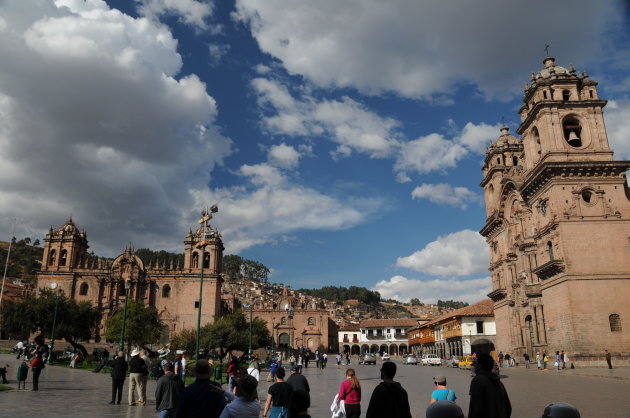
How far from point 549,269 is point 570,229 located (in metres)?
3.16

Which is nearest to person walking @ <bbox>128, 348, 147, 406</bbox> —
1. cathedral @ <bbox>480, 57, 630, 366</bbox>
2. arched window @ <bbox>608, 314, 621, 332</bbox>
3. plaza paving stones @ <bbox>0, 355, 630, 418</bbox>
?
plaza paving stones @ <bbox>0, 355, 630, 418</bbox>

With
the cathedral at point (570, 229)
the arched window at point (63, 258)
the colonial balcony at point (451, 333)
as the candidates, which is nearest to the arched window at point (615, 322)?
the cathedral at point (570, 229)

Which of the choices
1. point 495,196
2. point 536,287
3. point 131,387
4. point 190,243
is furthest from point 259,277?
point 131,387

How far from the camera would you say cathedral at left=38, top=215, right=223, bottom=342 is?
2430 inches

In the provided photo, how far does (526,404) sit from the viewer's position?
1467 centimetres

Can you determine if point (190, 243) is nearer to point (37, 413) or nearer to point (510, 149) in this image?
point (510, 149)

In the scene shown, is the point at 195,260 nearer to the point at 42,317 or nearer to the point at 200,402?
the point at 42,317

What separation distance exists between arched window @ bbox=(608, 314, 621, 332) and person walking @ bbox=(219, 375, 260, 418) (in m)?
32.5

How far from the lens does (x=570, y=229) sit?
32.8 meters

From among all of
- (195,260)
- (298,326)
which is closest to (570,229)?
(195,260)

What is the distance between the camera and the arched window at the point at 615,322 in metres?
31.0

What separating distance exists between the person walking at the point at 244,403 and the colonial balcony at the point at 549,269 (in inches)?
1251

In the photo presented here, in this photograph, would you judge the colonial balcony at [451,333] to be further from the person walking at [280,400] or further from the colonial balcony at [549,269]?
the person walking at [280,400]

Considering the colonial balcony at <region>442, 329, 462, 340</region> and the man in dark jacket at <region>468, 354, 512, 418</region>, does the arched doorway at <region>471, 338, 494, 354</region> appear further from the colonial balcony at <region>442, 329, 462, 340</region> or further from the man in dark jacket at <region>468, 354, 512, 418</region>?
the colonial balcony at <region>442, 329, 462, 340</region>
